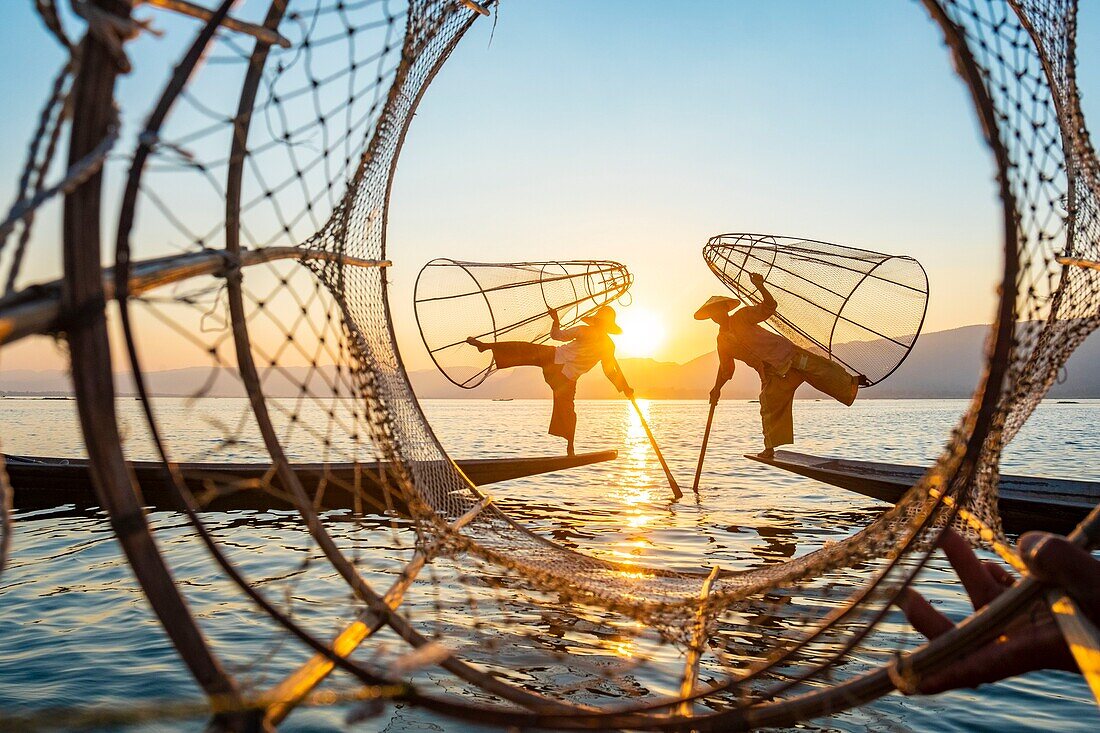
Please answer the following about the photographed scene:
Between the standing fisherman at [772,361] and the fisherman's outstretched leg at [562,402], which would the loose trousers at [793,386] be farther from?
the fisherman's outstretched leg at [562,402]

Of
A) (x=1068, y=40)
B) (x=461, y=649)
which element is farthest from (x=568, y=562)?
(x=1068, y=40)

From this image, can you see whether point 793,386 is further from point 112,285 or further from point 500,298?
point 112,285

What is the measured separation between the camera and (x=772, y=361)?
7.46m

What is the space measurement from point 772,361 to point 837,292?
89 cm

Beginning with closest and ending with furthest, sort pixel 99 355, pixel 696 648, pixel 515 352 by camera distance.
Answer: pixel 99 355 → pixel 696 648 → pixel 515 352

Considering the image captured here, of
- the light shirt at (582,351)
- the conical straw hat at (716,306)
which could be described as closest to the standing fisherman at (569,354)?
the light shirt at (582,351)

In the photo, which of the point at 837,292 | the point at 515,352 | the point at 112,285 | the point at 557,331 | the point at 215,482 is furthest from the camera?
the point at 215,482

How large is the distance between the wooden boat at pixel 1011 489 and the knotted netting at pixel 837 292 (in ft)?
7.53

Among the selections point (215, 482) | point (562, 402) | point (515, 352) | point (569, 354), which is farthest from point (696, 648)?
point (215, 482)

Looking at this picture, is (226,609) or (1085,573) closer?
(1085,573)

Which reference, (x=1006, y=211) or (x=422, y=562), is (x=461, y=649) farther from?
(x=1006, y=211)

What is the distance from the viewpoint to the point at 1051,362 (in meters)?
3.91

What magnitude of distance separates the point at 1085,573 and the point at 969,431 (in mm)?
500

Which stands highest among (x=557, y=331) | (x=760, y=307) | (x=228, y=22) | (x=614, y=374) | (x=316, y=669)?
(x=228, y=22)
